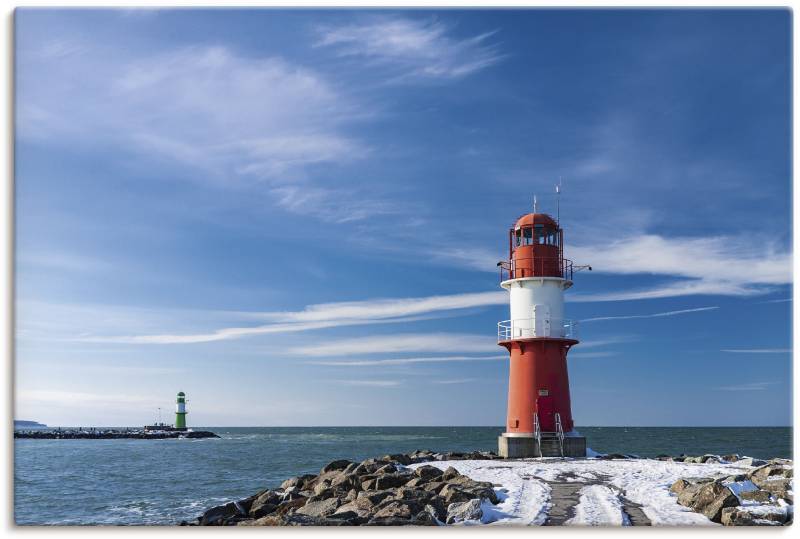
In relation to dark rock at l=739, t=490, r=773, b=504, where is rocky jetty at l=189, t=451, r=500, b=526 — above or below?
below

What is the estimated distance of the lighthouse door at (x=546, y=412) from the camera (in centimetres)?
1587

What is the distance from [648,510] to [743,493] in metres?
1.45

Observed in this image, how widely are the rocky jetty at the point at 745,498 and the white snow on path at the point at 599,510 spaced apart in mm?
897

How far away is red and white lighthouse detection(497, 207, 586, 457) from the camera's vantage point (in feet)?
52.2

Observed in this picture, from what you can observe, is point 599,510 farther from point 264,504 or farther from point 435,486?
point 264,504

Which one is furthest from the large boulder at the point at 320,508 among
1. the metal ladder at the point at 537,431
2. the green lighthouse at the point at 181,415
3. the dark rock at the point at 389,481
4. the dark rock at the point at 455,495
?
the green lighthouse at the point at 181,415

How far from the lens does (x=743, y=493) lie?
366 inches

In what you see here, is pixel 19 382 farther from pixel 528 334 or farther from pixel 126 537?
pixel 528 334

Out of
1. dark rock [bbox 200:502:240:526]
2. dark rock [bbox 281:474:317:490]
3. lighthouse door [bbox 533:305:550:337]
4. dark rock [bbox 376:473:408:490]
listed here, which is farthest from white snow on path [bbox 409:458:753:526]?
Answer: dark rock [bbox 200:502:240:526]

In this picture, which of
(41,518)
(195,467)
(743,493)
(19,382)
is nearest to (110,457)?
(195,467)

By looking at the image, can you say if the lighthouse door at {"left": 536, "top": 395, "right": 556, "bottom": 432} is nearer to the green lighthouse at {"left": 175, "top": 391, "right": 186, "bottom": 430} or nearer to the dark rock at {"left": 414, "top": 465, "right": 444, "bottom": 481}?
the dark rock at {"left": 414, "top": 465, "right": 444, "bottom": 481}

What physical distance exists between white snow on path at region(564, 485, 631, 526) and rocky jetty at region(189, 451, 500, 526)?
1159mm

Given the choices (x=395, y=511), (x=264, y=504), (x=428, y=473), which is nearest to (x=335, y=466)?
(x=428, y=473)

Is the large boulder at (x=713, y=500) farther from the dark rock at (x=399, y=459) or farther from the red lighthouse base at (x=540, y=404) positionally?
the dark rock at (x=399, y=459)
